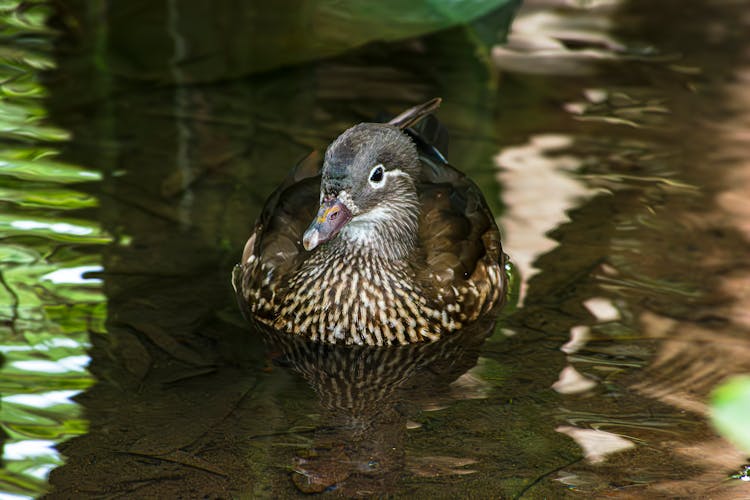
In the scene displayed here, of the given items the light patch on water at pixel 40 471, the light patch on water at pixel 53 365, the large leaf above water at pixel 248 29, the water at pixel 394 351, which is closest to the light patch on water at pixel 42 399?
the water at pixel 394 351

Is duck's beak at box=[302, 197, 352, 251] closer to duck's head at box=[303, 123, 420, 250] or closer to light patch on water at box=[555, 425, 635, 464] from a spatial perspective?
duck's head at box=[303, 123, 420, 250]

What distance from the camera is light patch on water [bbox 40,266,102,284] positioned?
5.31 metres

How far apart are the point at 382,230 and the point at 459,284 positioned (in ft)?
1.55

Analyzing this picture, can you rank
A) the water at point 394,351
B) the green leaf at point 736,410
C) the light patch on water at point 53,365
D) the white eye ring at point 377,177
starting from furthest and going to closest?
the white eye ring at point 377,177
the light patch on water at point 53,365
the water at point 394,351
the green leaf at point 736,410

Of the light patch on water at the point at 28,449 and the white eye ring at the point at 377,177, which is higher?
the white eye ring at the point at 377,177

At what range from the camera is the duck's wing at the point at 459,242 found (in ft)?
17.0

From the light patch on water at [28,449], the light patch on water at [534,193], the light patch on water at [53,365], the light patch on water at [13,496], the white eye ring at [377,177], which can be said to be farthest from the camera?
A: the light patch on water at [534,193]

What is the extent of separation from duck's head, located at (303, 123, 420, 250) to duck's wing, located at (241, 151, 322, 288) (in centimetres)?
28

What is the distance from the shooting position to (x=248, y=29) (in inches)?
331

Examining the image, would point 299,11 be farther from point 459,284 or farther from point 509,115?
A: point 459,284

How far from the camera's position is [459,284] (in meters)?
5.19

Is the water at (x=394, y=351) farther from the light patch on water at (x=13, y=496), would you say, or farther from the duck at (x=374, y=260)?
the duck at (x=374, y=260)

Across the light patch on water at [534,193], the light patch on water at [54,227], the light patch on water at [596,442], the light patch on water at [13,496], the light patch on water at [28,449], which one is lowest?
the light patch on water at [13,496]

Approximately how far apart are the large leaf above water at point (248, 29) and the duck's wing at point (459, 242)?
7.71 ft
